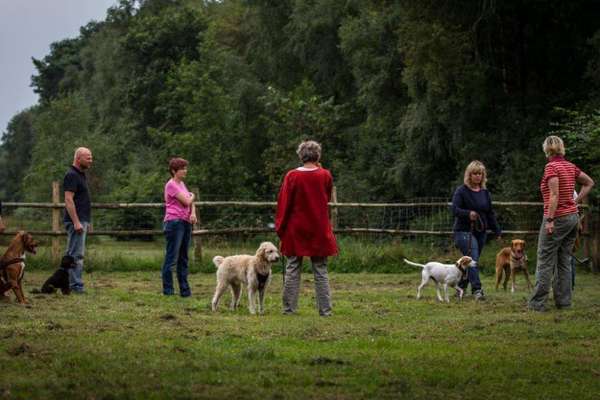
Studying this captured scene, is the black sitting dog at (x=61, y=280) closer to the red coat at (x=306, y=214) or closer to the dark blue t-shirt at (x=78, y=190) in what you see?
the dark blue t-shirt at (x=78, y=190)

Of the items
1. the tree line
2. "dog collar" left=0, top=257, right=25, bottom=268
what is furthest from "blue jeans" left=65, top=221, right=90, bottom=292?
the tree line

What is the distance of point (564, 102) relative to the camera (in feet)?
92.4

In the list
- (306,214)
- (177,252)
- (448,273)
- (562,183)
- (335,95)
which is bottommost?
(448,273)

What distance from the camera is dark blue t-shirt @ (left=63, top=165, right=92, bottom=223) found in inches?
537

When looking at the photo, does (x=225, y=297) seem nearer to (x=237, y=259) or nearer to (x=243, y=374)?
(x=237, y=259)

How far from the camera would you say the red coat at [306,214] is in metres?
11.2

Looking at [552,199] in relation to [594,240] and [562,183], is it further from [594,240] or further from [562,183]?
[594,240]

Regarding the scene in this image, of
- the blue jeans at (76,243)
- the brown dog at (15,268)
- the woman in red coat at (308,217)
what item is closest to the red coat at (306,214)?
the woman in red coat at (308,217)

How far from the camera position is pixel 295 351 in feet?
27.9

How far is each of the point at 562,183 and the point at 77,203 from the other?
6272 mm

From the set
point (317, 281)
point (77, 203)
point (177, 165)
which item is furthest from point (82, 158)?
point (317, 281)

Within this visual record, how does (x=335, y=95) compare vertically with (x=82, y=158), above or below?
above

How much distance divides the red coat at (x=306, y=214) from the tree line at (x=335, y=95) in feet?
31.7

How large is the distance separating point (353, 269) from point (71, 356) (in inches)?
521
